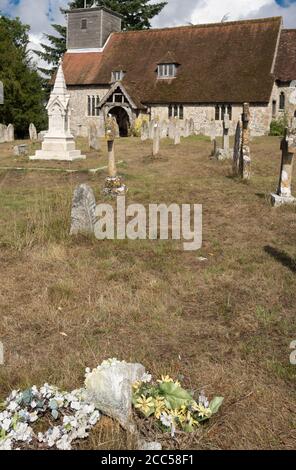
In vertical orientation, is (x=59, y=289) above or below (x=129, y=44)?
below

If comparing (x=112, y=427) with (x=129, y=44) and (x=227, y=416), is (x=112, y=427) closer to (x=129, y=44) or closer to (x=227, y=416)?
(x=227, y=416)

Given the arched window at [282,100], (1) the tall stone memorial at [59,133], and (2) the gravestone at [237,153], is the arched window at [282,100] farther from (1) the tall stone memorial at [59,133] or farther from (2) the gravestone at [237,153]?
(2) the gravestone at [237,153]

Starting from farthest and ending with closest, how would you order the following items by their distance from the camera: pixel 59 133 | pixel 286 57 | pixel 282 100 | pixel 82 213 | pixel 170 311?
pixel 282 100, pixel 286 57, pixel 59 133, pixel 82 213, pixel 170 311

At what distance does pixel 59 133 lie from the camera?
16578mm

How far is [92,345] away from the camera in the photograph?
4.10 meters

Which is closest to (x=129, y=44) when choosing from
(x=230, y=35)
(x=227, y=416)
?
(x=230, y=35)

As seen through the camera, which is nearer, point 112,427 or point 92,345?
point 112,427

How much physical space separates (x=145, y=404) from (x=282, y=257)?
4.02 metres

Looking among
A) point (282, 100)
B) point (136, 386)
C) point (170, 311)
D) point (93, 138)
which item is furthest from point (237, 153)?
point (282, 100)

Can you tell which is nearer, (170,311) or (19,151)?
(170,311)

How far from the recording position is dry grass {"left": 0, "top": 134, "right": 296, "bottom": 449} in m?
3.30

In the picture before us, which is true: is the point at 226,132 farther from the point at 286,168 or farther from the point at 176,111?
the point at 176,111

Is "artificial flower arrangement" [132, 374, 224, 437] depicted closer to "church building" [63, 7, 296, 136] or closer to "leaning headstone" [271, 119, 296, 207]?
"leaning headstone" [271, 119, 296, 207]

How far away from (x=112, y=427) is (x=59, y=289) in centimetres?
260
